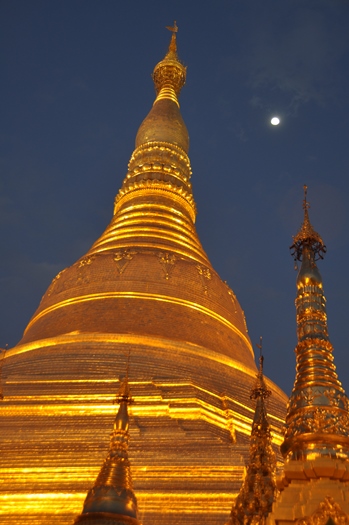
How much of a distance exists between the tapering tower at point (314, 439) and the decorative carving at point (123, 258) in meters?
11.1

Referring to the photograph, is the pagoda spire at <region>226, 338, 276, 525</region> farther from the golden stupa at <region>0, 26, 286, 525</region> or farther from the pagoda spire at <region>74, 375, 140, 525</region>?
the golden stupa at <region>0, 26, 286, 525</region>

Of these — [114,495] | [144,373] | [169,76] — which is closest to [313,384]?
[114,495]

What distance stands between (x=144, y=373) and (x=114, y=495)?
280 inches

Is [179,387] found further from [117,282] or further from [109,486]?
[109,486]

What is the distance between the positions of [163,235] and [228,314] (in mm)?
3055

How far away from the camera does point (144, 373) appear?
42.5ft

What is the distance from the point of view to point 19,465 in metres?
10.0

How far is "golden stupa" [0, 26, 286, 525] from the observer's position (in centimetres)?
947

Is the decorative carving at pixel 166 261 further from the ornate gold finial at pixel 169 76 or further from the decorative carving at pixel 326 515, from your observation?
the decorative carving at pixel 326 515

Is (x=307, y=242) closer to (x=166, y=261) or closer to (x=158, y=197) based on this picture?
(x=166, y=261)

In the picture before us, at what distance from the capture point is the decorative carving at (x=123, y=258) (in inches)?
648

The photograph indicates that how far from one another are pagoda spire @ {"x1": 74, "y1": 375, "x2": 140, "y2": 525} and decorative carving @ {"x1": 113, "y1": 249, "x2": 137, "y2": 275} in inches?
392

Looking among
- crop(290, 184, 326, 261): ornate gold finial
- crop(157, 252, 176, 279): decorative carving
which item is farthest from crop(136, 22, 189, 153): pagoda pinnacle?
crop(290, 184, 326, 261): ornate gold finial

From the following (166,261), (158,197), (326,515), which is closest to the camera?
(326,515)
